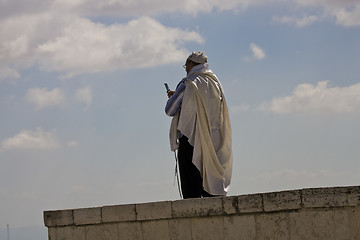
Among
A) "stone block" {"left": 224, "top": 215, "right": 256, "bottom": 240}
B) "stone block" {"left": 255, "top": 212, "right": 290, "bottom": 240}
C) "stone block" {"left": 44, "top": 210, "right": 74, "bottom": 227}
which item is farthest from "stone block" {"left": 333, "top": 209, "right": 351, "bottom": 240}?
"stone block" {"left": 44, "top": 210, "right": 74, "bottom": 227}

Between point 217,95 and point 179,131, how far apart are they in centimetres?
62

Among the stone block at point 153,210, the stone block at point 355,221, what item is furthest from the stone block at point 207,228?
the stone block at point 355,221

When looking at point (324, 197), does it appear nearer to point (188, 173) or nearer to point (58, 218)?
point (188, 173)

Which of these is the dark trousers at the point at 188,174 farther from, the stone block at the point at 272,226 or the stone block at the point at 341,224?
the stone block at the point at 341,224

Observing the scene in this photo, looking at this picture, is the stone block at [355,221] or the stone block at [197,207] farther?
the stone block at [197,207]

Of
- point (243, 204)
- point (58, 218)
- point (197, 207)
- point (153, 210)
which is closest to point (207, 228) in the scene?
point (197, 207)

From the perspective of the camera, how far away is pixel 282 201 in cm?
923

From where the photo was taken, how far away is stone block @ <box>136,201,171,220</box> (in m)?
10.0

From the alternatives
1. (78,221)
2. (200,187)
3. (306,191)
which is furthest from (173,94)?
(306,191)

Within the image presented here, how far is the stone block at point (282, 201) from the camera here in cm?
916

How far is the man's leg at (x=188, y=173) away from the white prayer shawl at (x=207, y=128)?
93 millimetres

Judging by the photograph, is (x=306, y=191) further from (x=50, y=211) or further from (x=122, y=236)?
(x=50, y=211)

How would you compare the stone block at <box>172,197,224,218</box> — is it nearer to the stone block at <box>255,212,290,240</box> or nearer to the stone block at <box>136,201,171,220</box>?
the stone block at <box>136,201,171,220</box>

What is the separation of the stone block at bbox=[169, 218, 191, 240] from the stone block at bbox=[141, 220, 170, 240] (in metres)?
0.06
